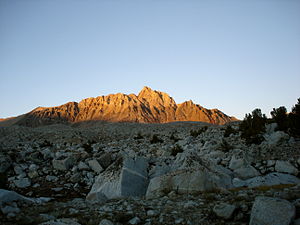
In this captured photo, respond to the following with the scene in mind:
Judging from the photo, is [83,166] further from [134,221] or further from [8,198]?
[134,221]

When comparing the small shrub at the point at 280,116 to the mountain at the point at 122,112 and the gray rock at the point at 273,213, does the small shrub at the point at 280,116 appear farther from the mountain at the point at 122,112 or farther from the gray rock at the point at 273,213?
the mountain at the point at 122,112

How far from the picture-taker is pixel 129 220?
3412mm

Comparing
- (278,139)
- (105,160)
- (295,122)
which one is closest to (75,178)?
(105,160)

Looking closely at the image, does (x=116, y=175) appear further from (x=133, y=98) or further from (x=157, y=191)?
(x=133, y=98)

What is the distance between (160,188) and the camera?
5.36 m

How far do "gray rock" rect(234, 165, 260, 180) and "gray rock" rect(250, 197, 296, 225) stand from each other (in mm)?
4702

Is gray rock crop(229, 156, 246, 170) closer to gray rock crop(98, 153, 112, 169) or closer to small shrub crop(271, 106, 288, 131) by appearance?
gray rock crop(98, 153, 112, 169)

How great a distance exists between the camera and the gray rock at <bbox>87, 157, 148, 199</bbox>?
5859mm

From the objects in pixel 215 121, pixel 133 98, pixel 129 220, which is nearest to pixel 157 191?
pixel 129 220

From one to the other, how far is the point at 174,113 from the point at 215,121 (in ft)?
65.9

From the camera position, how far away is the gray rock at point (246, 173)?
7125 mm

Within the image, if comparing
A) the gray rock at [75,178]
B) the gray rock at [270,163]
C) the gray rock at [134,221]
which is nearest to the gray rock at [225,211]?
the gray rock at [134,221]

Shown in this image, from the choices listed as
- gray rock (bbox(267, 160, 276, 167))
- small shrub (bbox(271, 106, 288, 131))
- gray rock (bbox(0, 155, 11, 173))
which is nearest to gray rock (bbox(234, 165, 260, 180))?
gray rock (bbox(267, 160, 276, 167))

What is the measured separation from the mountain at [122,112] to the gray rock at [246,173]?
80922 millimetres
